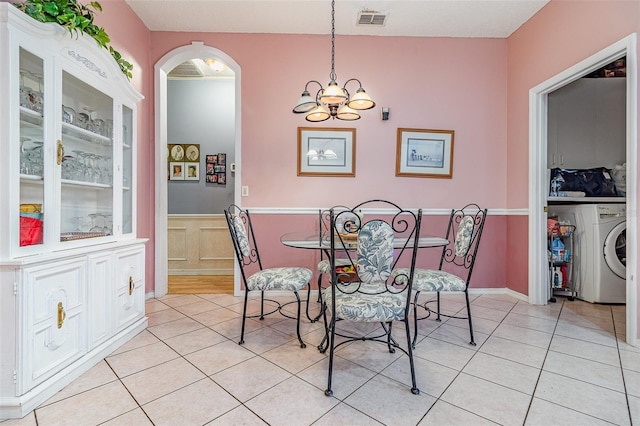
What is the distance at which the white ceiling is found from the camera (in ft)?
9.05

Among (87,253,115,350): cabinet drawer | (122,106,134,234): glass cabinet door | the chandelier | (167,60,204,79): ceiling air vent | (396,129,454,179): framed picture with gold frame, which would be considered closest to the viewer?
(87,253,115,350): cabinet drawer

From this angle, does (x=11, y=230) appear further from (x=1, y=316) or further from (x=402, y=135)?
(x=402, y=135)

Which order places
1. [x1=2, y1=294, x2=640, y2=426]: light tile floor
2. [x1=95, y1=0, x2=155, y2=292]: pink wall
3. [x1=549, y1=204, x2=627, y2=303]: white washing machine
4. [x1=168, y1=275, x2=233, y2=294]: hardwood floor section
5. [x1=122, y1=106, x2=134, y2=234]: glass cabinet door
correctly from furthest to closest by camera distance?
[x1=168, y1=275, x2=233, y2=294]: hardwood floor section
[x1=549, y1=204, x2=627, y2=303]: white washing machine
[x1=95, y1=0, x2=155, y2=292]: pink wall
[x1=122, y1=106, x2=134, y2=234]: glass cabinet door
[x1=2, y1=294, x2=640, y2=426]: light tile floor

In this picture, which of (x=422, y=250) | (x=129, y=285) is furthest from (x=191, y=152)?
(x=422, y=250)

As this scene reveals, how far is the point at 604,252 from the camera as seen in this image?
2855 millimetres

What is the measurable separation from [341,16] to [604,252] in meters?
3.42

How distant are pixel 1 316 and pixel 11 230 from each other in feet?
1.28

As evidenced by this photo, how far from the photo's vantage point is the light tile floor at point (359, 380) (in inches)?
52.2

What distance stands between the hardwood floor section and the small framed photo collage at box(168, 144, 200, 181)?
1.40 m

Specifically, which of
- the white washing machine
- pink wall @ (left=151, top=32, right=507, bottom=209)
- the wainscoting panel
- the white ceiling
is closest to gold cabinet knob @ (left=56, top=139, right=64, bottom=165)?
pink wall @ (left=151, top=32, right=507, bottom=209)

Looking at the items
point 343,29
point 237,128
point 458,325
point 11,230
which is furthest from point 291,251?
point 343,29

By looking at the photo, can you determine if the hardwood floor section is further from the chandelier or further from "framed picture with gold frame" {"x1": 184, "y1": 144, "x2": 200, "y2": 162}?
the chandelier

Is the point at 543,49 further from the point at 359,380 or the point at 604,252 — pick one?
the point at 359,380

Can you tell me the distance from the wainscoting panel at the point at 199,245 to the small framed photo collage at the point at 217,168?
1.77ft
